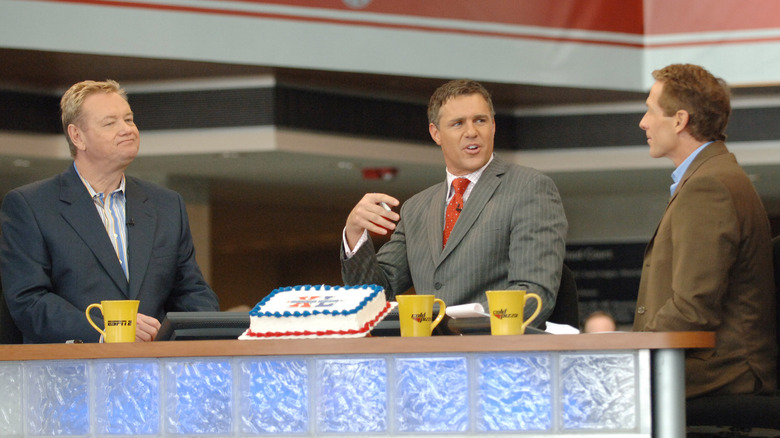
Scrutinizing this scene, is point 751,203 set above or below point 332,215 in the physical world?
below

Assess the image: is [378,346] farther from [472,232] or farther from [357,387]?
[472,232]

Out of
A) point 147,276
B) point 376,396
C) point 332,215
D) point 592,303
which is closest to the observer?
point 376,396

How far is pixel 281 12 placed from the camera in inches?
263

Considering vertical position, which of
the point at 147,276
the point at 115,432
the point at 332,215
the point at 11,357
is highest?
the point at 332,215

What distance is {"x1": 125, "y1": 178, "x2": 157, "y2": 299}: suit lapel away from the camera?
2.99m

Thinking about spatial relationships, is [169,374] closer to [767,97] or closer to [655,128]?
[655,128]

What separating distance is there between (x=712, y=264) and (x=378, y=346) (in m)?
0.98

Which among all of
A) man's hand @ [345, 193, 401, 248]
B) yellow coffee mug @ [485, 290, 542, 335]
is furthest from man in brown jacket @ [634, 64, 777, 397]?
man's hand @ [345, 193, 401, 248]

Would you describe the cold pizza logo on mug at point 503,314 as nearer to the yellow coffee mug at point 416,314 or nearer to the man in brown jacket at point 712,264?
the yellow coffee mug at point 416,314

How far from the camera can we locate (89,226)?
9.71 feet

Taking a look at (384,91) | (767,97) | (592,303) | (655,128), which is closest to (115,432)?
(655,128)

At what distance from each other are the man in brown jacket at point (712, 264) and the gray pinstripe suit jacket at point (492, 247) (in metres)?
0.31

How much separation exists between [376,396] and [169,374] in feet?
1.45

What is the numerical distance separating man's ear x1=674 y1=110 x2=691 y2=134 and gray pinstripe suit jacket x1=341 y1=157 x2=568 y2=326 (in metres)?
0.42
